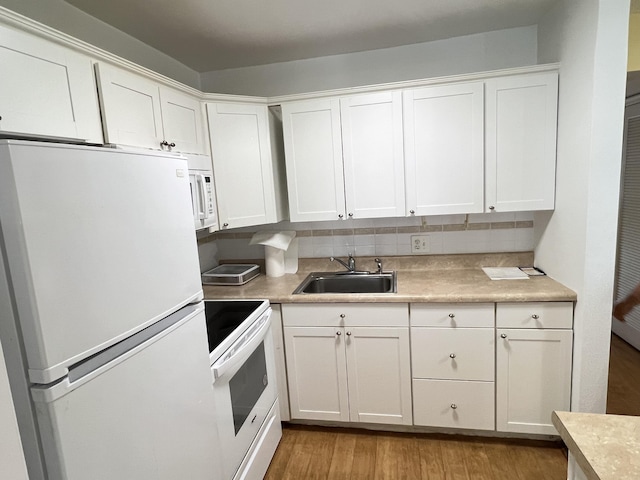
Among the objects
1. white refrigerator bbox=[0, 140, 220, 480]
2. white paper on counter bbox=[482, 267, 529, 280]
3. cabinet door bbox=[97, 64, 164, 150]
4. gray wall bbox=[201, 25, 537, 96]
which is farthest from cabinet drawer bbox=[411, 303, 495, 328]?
cabinet door bbox=[97, 64, 164, 150]

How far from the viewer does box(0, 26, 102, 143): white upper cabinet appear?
3.45 ft

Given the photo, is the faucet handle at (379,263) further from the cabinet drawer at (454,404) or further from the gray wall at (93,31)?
the gray wall at (93,31)

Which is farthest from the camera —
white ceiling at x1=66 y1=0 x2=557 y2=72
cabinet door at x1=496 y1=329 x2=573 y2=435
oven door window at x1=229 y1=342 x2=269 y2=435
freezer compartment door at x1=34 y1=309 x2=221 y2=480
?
cabinet door at x1=496 y1=329 x2=573 y2=435

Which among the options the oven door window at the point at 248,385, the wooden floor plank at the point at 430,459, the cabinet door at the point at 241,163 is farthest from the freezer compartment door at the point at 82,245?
the wooden floor plank at the point at 430,459

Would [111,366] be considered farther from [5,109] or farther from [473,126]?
[473,126]

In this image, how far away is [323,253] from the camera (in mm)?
2615

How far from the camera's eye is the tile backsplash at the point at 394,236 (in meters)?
2.35

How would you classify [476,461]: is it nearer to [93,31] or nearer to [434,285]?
[434,285]

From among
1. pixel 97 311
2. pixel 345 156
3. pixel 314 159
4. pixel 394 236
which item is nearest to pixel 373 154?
pixel 345 156

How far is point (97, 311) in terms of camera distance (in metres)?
0.86

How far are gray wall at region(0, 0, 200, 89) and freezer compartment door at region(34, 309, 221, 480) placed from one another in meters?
1.45

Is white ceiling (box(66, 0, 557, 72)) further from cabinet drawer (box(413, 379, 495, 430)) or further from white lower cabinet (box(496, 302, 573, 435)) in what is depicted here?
cabinet drawer (box(413, 379, 495, 430))

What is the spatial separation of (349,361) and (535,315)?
1.03 m

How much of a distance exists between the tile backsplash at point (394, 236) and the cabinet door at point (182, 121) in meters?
0.86
